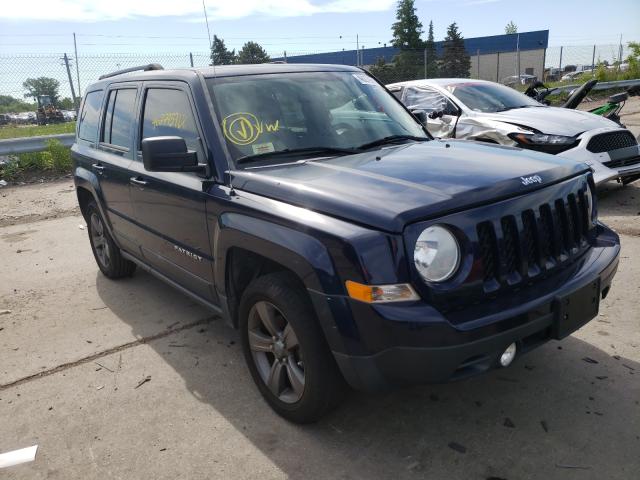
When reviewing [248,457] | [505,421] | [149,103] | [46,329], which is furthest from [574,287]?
[46,329]

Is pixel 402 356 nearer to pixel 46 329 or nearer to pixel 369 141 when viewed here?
pixel 369 141

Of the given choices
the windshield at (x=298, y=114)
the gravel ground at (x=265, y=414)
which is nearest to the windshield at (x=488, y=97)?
the gravel ground at (x=265, y=414)

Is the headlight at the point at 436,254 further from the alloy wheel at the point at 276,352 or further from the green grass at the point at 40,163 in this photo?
the green grass at the point at 40,163

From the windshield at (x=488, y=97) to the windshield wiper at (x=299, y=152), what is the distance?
4645 mm

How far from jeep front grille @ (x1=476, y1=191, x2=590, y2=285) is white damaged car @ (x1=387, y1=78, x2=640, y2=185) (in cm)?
387

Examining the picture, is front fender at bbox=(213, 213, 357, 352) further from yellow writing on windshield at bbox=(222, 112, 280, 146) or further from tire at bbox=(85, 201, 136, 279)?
tire at bbox=(85, 201, 136, 279)

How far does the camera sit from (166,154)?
9.55 feet

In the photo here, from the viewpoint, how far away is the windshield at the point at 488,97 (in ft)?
24.3

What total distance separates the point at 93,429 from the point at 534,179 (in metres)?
2.64

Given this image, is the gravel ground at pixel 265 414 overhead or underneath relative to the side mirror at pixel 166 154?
underneath

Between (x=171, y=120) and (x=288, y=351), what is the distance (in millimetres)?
1735

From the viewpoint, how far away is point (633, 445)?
2506 millimetres

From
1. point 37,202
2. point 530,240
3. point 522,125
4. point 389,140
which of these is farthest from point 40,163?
point 530,240

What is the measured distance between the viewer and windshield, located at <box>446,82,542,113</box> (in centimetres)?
739
